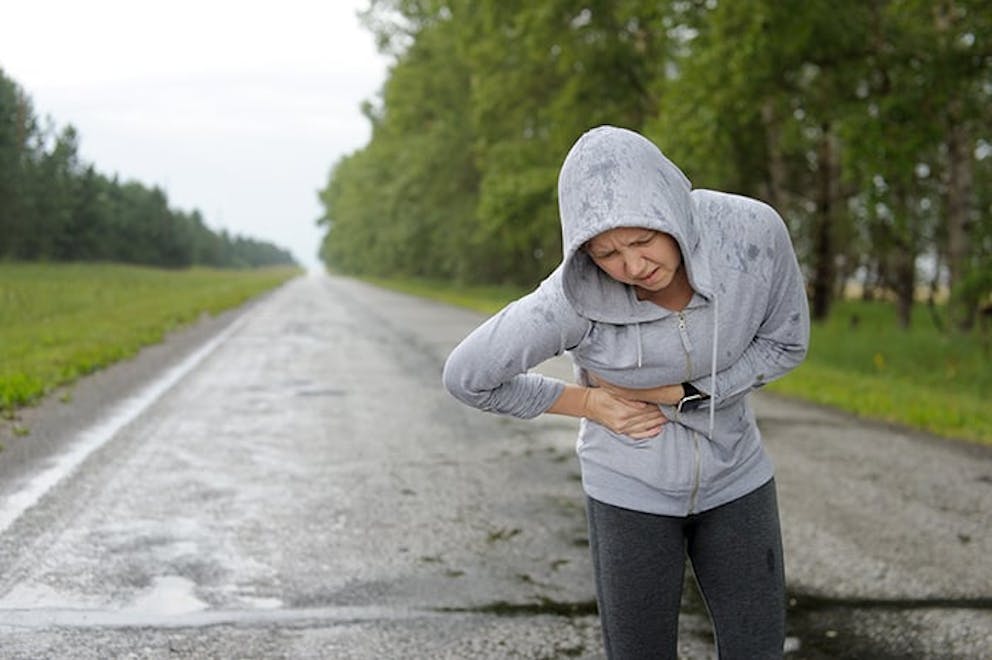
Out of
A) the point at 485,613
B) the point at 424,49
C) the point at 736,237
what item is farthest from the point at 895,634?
the point at 424,49

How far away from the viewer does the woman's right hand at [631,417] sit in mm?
2488

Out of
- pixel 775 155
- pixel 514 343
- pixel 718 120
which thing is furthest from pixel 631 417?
pixel 775 155

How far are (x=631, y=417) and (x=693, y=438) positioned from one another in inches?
5.8

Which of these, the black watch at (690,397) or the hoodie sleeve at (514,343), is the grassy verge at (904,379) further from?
the hoodie sleeve at (514,343)

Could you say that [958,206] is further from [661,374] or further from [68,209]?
[68,209]

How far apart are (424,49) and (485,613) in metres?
43.3

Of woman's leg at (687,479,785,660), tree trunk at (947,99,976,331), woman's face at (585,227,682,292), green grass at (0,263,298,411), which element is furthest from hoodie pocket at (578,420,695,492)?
tree trunk at (947,99,976,331)

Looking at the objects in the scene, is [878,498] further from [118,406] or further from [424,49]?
[424,49]

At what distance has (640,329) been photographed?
7.87 ft

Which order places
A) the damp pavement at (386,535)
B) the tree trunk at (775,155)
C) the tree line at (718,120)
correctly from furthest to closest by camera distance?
1. the tree trunk at (775,155)
2. the tree line at (718,120)
3. the damp pavement at (386,535)

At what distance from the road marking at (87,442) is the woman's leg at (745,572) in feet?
14.0

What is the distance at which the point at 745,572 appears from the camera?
8.23 ft

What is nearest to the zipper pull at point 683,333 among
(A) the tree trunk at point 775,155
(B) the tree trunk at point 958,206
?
(B) the tree trunk at point 958,206

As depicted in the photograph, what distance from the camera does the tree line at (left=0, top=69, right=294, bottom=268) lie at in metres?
37.7
